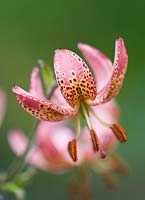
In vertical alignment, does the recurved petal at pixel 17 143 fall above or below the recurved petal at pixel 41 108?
below

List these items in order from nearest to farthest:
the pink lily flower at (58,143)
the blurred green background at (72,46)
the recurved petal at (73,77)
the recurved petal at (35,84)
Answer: the recurved petal at (73,77) < the recurved petal at (35,84) < the pink lily flower at (58,143) < the blurred green background at (72,46)

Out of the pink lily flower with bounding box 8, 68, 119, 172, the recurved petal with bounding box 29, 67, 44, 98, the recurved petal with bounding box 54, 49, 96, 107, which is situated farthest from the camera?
the pink lily flower with bounding box 8, 68, 119, 172

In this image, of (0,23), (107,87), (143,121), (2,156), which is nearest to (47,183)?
(2,156)

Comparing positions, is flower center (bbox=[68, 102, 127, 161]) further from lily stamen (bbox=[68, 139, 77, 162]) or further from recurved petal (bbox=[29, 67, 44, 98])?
recurved petal (bbox=[29, 67, 44, 98])

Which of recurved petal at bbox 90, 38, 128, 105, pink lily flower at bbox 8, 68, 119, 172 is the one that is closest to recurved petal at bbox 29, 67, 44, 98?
recurved petal at bbox 90, 38, 128, 105

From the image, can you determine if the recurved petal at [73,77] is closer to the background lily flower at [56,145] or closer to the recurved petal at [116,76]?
the recurved petal at [116,76]

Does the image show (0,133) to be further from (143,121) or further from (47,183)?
(143,121)

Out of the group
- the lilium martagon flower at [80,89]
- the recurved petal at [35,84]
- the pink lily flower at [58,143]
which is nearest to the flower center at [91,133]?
the lilium martagon flower at [80,89]
